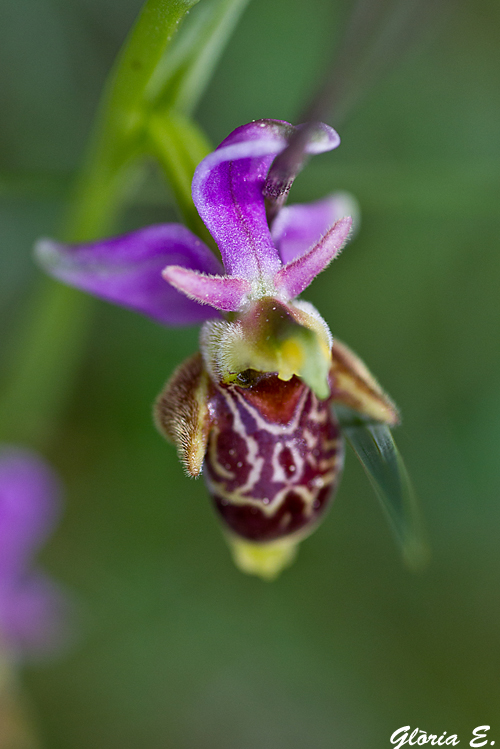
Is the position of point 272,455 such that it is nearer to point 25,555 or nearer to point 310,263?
point 310,263

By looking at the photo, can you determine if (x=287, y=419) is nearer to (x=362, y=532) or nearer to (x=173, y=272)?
(x=173, y=272)

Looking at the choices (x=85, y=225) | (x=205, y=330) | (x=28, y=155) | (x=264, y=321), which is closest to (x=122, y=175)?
(x=85, y=225)

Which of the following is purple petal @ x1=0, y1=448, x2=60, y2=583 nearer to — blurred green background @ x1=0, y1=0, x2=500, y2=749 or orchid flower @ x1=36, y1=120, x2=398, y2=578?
blurred green background @ x1=0, y1=0, x2=500, y2=749

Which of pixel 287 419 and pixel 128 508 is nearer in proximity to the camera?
pixel 287 419

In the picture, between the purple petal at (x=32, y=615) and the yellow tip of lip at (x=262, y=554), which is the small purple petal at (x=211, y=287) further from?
the purple petal at (x=32, y=615)

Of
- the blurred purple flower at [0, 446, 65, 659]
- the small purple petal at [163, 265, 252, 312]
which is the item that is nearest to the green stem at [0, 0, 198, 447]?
the blurred purple flower at [0, 446, 65, 659]

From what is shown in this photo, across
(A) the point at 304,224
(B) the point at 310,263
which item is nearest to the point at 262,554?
(B) the point at 310,263

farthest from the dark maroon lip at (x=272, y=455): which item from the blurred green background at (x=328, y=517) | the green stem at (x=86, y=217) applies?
the blurred green background at (x=328, y=517)
